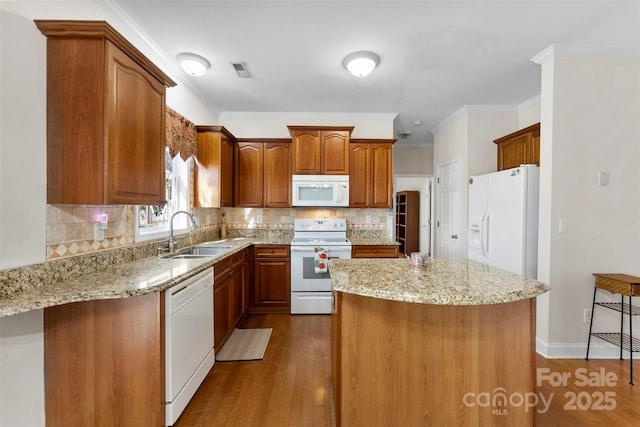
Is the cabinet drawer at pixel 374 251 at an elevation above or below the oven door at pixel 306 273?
above

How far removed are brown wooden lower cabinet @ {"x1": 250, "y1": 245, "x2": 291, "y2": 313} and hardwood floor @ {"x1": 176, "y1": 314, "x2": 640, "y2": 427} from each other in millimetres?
874

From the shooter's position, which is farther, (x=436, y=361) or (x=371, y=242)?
(x=371, y=242)

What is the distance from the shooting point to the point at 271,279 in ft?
12.0

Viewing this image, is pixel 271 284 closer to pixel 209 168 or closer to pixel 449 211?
pixel 209 168

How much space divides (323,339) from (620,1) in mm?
3577

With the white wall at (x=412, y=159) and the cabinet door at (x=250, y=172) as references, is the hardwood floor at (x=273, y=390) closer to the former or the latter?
the cabinet door at (x=250, y=172)

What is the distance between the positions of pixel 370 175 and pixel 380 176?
15 cm

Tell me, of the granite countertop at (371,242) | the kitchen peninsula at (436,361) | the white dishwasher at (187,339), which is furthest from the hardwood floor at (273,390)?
the granite countertop at (371,242)

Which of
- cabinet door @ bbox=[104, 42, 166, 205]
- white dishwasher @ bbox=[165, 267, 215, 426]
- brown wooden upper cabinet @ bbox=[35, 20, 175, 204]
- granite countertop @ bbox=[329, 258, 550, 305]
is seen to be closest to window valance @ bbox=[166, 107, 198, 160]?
cabinet door @ bbox=[104, 42, 166, 205]

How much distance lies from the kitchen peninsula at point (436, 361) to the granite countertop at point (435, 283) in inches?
0.9

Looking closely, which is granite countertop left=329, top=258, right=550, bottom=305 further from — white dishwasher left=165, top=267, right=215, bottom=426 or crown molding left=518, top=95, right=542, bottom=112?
crown molding left=518, top=95, right=542, bottom=112

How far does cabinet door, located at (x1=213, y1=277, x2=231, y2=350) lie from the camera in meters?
2.50

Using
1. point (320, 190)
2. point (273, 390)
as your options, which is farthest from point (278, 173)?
point (273, 390)

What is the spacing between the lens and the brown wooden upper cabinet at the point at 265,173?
405 cm
